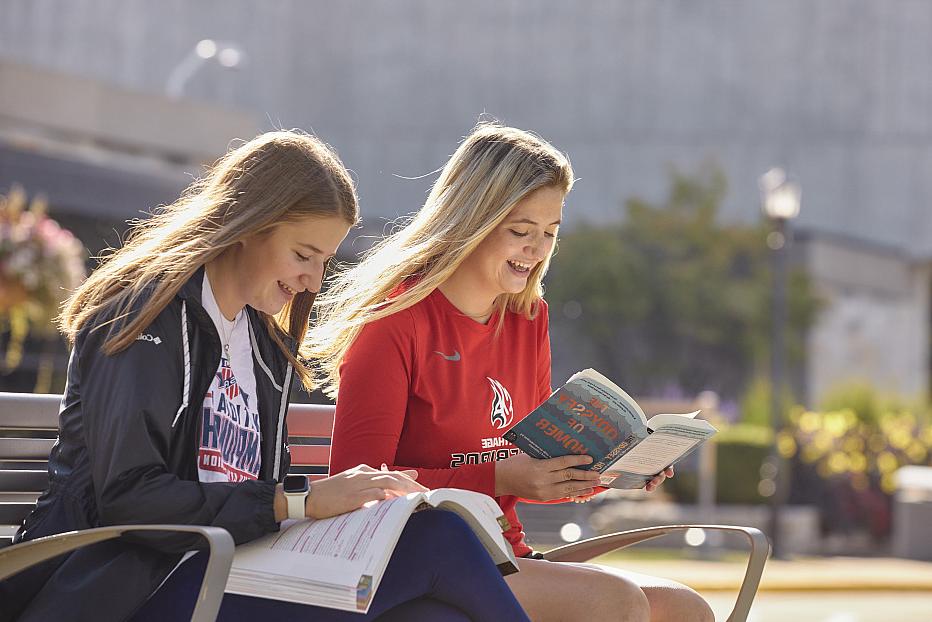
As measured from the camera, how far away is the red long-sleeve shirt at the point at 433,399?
3348mm

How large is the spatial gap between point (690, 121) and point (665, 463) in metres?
33.8

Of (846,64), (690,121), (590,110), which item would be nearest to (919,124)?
(846,64)

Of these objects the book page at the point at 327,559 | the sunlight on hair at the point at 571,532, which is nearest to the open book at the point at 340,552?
the book page at the point at 327,559

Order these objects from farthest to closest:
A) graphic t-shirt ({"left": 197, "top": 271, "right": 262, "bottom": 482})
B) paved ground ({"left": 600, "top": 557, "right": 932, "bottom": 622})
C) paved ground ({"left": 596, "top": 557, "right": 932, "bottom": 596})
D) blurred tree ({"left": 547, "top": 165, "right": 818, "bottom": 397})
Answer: blurred tree ({"left": 547, "top": 165, "right": 818, "bottom": 397})
paved ground ({"left": 596, "top": 557, "right": 932, "bottom": 596})
paved ground ({"left": 600, "top": 557, "right": 932, "bottom": 622})
graphic t-shirt ({"left": 197, "top": 271, "right": 262, "bottom": 482})

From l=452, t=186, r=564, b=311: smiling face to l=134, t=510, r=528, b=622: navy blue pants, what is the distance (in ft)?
3.55

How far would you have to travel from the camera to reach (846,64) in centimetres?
3625

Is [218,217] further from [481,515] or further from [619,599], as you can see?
[619,599]

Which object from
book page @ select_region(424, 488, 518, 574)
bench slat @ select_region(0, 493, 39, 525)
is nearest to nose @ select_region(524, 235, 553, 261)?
book page @ select_region(424, 488, 518, 574)

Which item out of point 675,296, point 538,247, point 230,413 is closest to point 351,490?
point 230,413

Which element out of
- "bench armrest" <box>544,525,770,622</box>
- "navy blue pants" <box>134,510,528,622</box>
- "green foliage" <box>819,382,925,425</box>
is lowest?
"green foliage" <box>819,382,925,425</box>

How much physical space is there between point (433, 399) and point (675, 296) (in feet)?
82.2

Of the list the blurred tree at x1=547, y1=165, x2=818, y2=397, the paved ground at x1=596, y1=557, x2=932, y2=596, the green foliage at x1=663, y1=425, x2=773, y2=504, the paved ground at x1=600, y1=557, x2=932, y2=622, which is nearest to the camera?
the paved ground at x1=600, y1=557, x2=932, y2=622

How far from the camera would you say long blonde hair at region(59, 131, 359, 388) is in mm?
2793

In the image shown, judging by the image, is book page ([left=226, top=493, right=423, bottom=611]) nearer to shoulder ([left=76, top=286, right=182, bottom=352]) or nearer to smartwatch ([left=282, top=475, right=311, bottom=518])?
smartwatch ([left=282, top=475, right=311, bottom=518])
